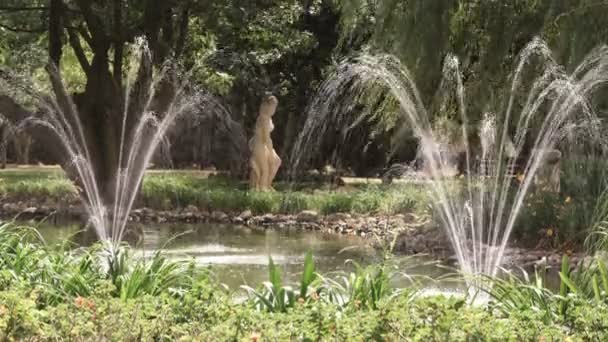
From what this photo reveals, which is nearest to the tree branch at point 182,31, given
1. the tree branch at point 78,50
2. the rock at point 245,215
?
the tree branch at point 78,50

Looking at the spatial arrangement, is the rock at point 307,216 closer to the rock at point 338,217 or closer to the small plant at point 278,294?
the rock at point 338,217

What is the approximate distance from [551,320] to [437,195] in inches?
353

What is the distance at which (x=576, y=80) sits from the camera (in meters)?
9.98

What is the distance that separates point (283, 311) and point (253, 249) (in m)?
6.60

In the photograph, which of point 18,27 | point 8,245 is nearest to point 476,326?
point 8,245

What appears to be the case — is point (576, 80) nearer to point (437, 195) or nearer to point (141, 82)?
point (437, 195)

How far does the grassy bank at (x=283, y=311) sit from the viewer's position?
14.0 feet

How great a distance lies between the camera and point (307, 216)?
Answer: 15.7m

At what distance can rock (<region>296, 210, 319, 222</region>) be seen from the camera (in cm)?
1559

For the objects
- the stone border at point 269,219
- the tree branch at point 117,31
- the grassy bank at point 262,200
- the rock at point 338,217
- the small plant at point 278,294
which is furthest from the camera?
the tree branch at point 117,31

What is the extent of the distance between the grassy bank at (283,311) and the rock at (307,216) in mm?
10120

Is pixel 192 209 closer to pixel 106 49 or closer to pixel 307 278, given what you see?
pixel 106 49

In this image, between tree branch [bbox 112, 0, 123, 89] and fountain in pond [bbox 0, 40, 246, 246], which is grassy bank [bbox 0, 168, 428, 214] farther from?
tree branch [bbox 112, 0, 123, 89]

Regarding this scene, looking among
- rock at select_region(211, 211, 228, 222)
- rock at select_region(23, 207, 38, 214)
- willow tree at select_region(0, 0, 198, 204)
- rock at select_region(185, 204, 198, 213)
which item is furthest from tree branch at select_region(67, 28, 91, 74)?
rock at select_region(211, 211, 228, 222)
